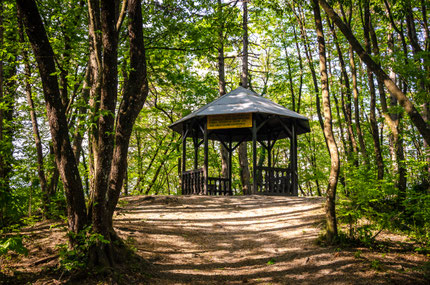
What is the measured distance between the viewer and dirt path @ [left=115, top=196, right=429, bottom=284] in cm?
521

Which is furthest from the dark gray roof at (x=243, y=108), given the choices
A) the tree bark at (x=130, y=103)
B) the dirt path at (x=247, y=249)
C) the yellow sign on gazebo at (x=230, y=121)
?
the tree bark at (x=130, y=103)

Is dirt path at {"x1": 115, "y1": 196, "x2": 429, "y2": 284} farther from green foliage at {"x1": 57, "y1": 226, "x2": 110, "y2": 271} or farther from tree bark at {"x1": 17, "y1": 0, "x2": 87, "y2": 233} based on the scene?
tree bark at {"x1": 17, "y1": 0, "x2": 87, "y2": 233}

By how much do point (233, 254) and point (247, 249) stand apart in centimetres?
40

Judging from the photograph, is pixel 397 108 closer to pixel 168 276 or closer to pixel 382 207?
pixel 382 207

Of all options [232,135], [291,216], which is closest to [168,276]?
[291,216]

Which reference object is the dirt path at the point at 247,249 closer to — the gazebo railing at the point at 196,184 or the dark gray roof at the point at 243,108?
the gazebo railing at the point at 196,184

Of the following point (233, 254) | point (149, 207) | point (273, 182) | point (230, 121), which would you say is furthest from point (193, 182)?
point (233, 254)

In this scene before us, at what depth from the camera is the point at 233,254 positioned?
676cm

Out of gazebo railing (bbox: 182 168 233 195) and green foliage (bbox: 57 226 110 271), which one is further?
gazebo railing (bbox: 182 168 233 195)

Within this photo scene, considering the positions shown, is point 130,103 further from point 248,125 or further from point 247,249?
point 248,125

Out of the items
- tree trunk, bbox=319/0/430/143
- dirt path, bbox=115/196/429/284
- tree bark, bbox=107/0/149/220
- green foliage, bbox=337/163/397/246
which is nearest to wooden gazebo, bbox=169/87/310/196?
dirt path, bbox=115/196/429/284

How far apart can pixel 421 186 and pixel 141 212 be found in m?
7.10

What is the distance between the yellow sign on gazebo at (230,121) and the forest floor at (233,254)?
4414mm

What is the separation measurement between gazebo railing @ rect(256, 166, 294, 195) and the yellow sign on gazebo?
184cm
